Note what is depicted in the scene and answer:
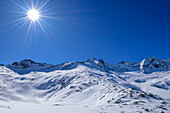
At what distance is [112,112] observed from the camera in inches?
469

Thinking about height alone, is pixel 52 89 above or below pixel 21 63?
below

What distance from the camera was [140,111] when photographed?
39.1ft

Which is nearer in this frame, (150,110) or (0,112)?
(0,112)

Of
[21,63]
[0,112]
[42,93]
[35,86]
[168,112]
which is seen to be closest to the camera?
[0,112]

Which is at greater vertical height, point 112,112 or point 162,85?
point 162,85

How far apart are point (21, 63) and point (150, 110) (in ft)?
747

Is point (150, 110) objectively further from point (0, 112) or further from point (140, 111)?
point (0, 112)

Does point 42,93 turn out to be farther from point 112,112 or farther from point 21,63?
point 21,63

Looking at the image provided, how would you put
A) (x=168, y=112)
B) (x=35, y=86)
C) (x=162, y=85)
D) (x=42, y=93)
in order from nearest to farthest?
(x=168, y=112)
(x=42, y=93)
(x=35, y=86)
(x=162, y=85)

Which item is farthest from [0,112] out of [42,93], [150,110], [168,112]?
Result: [42,93]

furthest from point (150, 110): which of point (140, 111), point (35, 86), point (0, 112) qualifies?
point (35, 86)

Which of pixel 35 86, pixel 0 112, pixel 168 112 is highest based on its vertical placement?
pixel 35 86

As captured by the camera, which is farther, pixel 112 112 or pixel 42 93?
pixel 42 93

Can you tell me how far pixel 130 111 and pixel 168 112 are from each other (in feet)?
14.5
